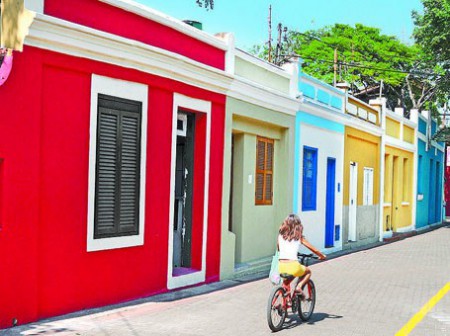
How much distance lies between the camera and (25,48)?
8062 millimetres

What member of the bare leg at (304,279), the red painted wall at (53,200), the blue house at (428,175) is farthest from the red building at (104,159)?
the blue house at (428,175)

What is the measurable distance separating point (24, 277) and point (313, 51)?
40495 mm

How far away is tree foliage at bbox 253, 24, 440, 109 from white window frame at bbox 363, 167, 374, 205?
812 inches

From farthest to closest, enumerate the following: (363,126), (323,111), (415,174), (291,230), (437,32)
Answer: (415,174) → (437,32) → (363,126) → (323,111) → (291,230)

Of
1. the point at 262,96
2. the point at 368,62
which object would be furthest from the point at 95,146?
the point at 368,62

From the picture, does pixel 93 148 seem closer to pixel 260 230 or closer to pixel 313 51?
pixel 260 230

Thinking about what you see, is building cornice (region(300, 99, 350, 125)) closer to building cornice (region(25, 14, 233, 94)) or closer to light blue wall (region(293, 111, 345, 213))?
light blue wall (region(293, 111, 345, 213))

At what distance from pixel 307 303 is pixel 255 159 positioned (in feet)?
19.2

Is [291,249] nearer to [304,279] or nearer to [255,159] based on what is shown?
[304,279]

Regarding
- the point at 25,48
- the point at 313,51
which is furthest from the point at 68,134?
the point at 313,51

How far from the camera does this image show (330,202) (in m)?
19.3

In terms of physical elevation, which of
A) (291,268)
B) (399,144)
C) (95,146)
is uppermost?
(399,144)

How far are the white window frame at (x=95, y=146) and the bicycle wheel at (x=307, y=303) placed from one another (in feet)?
8.66

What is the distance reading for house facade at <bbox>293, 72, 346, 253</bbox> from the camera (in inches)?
664
